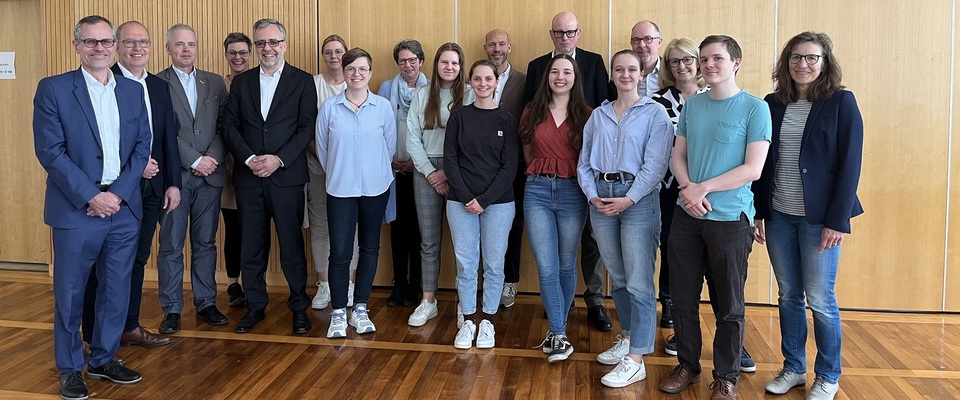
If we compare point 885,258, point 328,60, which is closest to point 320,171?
point 328,60

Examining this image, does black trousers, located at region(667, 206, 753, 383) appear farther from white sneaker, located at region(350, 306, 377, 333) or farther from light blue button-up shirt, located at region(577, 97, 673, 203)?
white sneaker, located at region(350, 306, 377, 333)

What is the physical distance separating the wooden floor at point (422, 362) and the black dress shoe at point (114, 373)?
0.04m

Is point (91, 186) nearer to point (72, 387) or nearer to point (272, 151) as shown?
point (72, 387)

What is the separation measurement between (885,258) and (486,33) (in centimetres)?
315

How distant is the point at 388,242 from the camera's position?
18.1ft

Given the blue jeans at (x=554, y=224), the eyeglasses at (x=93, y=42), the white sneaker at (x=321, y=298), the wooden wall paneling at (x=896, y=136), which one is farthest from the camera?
the white sneaker at (x=321, y=298)

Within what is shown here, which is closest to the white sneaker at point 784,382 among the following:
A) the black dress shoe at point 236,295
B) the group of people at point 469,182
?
the group of people at point 469,182

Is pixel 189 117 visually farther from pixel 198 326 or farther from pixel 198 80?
pixel 198 326

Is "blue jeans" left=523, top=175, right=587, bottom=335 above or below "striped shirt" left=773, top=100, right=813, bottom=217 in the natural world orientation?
below

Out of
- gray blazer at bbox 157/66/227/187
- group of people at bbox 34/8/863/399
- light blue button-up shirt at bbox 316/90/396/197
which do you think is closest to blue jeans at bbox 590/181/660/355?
group of people at bbox 34/8/863/399

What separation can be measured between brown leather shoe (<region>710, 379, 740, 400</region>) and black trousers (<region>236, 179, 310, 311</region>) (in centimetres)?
241

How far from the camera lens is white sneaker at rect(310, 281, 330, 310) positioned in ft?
16.0

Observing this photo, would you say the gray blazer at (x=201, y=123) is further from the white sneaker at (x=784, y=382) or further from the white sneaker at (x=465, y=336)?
the white sneaker at (x=784, y=382)

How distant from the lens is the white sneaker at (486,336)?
13.2 feet
